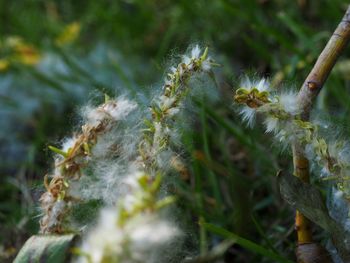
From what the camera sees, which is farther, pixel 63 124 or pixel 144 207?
pixel 63 124

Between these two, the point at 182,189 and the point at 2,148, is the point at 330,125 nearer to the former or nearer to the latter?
the point at 182,189

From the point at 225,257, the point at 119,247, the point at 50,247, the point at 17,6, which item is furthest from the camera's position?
the point at 17,6

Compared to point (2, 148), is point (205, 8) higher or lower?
higher

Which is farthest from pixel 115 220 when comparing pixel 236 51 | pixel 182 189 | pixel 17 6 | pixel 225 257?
A: pixel 17 6

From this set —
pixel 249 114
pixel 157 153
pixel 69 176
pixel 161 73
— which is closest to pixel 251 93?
pixel 249 114

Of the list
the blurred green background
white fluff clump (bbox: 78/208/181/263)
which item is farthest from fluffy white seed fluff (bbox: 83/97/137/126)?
white fluff clump (bbox: 78/208/181/263)

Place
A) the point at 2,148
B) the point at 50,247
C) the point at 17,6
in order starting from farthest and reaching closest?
the point at 17,6, the point at 2,148, the point at 50,247
